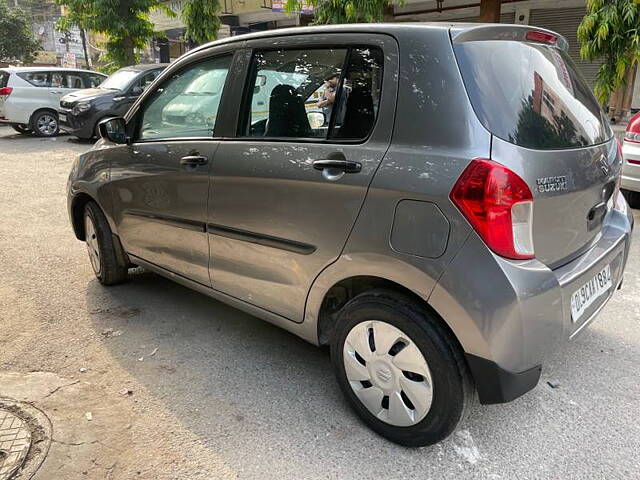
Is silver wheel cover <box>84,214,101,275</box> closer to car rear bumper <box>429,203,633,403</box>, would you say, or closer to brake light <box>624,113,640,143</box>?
car rear bumper <box>429,203,633,403</box>

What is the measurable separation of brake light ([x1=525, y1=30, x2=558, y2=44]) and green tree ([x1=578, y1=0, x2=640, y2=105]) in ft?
16.7

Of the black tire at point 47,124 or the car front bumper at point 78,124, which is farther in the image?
the black tire at point 47,124

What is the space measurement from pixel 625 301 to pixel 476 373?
2334 millimetres

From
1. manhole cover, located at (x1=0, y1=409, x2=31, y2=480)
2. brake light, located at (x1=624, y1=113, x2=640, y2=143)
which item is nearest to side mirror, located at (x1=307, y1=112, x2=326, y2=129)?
manhole cover, located at (x1=0, y1=409, x2=31, y2=480)

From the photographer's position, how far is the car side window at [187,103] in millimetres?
3000

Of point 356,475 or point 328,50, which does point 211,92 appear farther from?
point 356,475

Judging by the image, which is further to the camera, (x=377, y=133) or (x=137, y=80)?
(x=137, y=80)

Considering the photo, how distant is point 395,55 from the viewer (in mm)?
2189

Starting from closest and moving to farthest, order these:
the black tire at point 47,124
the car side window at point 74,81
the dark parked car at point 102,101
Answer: the dark parked car at point 102,101 < the black tire at point 47,124 < the car side window at point 74,81

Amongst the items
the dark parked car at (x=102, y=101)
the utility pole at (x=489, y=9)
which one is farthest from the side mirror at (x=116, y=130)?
the dark parked car at (x=102, y=101)

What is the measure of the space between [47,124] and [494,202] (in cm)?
1440

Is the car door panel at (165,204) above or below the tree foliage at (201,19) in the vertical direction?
below

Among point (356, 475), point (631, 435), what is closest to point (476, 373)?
point (356, 475)

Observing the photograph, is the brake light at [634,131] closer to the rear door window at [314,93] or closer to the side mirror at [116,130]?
the rear door window at [314,93]
